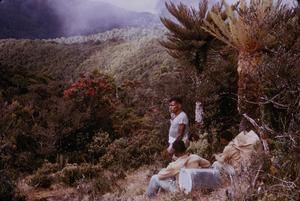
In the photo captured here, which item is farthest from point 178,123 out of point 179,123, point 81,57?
point 81,57

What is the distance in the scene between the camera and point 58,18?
79688 millimetres

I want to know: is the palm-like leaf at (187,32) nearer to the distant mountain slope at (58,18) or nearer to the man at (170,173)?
the man at (170,173)

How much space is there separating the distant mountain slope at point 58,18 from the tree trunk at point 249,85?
174 ft

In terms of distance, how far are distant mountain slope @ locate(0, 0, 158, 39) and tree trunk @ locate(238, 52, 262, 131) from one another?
5296 cm

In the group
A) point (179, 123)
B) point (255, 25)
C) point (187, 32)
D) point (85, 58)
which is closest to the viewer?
point (179, 123)

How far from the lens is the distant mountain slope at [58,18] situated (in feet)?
227

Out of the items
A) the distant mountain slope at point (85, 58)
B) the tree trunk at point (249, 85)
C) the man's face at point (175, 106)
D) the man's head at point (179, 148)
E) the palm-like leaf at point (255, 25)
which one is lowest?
the man's head at point (179, 148)

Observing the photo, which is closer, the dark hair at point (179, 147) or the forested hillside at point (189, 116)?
the forested hillside at point (189, 116)

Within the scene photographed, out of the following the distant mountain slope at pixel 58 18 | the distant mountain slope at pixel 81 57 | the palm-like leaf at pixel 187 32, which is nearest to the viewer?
the palm-like leaf at pixel 187 32

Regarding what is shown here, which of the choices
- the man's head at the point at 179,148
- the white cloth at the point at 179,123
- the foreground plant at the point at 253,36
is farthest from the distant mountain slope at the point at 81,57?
the man's head at the point at 179,148

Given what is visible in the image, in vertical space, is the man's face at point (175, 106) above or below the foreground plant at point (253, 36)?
below

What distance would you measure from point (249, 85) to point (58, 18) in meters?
73.1

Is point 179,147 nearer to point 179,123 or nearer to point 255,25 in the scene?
point 179,123

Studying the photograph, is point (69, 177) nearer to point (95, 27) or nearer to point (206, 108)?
point (206, 108)
